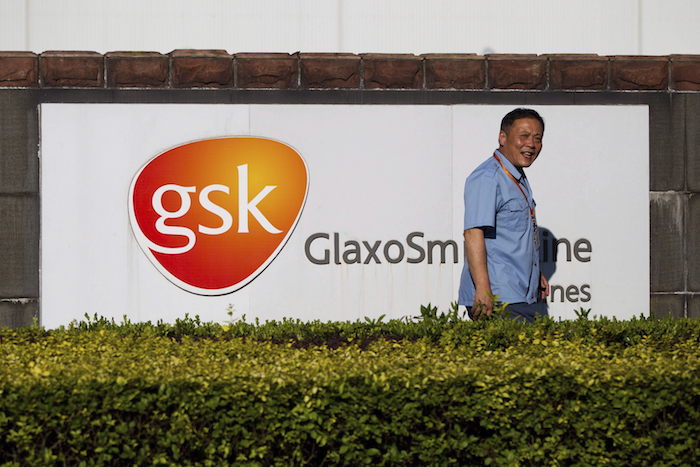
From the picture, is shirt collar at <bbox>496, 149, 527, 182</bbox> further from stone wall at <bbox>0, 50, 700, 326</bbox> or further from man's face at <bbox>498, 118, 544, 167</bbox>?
stone wall at <bbox>0, 50, 700, 326</bbox>

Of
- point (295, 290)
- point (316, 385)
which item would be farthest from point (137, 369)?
point (295, 290)

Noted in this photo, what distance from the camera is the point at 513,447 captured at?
446 centimetres

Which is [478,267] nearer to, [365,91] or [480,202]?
[480,202]

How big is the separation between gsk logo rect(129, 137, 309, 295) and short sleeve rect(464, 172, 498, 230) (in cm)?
247

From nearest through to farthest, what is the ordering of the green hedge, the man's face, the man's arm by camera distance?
1. the green hedge
2. the man's arm
3. the man's face

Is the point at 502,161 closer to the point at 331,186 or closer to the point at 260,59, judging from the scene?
the point at 331,186

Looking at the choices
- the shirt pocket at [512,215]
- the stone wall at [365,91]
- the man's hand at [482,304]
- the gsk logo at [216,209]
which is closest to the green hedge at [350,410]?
the man's hand at [482,304]

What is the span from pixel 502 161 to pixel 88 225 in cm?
393

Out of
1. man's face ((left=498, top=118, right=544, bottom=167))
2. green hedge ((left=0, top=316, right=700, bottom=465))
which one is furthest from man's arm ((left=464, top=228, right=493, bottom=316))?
green hedge ((left=0, top=316, right=700, bottom=465))

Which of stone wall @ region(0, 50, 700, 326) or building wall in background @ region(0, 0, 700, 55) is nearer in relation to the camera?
stone wall @ region(0, 50, 700, 326)

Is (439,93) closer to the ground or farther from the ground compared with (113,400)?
farther from the ground

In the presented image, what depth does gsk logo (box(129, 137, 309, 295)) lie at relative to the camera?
9023mm

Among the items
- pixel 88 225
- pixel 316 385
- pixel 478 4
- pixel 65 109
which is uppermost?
pixel 478 4

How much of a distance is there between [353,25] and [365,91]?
168 cm
